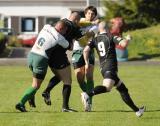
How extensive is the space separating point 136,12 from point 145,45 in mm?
7150

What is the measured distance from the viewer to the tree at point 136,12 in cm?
3969

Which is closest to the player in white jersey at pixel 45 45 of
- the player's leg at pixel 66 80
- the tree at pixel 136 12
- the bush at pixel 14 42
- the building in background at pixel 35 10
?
the player's leg at pixel 66 80

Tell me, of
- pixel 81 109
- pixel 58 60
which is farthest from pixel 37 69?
pixel 81 109

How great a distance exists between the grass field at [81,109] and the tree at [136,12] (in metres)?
20.1

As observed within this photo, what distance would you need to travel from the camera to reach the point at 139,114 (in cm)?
1122

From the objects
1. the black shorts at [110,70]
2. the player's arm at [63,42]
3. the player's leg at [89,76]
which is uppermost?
the player's arm at [63,42]

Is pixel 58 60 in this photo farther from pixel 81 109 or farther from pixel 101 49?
pixel 81 109

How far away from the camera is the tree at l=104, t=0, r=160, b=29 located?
39.7 m

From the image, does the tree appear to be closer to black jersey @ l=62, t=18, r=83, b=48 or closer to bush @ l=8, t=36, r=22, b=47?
bush @ l=8, t=36, r=22, b=47

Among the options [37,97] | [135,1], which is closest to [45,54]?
[37,97]

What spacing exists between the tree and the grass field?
792 inches

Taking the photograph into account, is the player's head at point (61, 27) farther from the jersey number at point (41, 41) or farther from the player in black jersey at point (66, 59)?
the jersey number at point (41, 41)

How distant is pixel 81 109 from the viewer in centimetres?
1255

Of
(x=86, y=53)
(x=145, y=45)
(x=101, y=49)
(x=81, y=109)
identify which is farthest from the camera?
(x=145, y=45)
